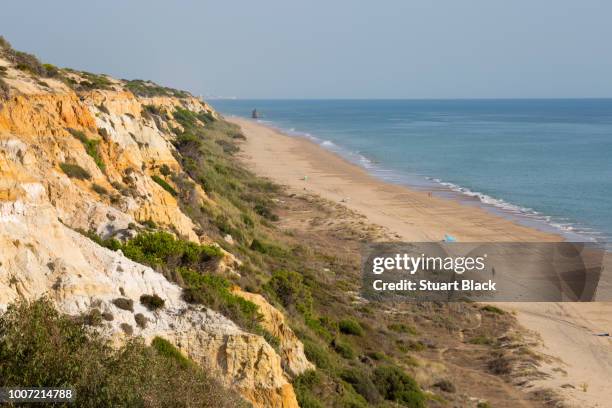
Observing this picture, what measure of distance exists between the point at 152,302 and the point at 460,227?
27.6 meters

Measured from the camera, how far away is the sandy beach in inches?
702

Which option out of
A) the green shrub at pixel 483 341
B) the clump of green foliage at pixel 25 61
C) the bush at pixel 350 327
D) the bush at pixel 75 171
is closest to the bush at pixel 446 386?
the bush at pixel 350 327

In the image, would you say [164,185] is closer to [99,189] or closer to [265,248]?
[265,248]

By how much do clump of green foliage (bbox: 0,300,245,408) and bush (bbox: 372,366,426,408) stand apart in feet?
20.4

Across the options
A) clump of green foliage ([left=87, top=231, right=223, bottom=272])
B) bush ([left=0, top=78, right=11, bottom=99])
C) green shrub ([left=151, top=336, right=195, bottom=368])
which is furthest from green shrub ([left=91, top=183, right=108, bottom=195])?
green shrub ([left=151, top=336, right=195, bottom=368])

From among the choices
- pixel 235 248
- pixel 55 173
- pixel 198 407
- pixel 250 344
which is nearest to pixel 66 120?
pixel 55 173

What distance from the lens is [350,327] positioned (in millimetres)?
17578

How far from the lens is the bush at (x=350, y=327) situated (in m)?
17.5

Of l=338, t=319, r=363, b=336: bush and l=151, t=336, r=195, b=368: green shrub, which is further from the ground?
l=151, t=336, r=195, b=368: green shrub

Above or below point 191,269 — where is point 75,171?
above

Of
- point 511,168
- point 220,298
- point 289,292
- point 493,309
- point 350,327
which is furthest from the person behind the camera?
point 511,168

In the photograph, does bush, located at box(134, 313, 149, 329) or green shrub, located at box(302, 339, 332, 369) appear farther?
green shrub, located at box(302, 339, 332, 369)

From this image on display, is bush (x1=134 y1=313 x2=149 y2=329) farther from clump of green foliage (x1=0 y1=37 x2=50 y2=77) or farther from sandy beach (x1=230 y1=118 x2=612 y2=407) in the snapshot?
clump of green foliage (x1=0 y1=37 x2=50 y2=77)

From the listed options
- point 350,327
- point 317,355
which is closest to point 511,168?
point 350,327
